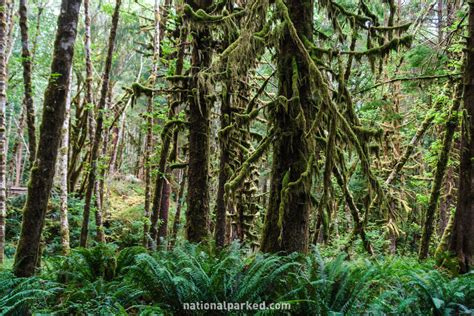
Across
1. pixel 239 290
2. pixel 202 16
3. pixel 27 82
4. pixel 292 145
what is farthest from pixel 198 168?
pixel 27 82

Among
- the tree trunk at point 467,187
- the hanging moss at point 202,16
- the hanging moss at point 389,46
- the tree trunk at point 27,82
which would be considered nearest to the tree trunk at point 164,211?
the tree trunk at point 27,82

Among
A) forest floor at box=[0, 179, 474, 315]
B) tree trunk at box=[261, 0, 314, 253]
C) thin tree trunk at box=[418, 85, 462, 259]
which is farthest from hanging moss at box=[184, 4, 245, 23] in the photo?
thin tree trunk at box=[418, 85, 462, 259]

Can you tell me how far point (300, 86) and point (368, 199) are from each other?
194cm

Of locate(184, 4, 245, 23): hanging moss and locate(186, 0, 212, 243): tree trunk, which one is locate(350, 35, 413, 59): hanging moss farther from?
locate(186, 0, 212, 243): tree trunk

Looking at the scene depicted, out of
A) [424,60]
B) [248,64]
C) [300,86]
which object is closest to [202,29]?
[248,64]

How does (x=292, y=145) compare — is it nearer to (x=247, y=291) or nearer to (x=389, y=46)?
(x=389, y=46)

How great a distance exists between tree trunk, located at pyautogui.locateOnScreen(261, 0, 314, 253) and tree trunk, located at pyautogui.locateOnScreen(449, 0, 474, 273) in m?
3.14

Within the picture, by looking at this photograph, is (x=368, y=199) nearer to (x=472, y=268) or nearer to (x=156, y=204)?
(x=472, y=268)

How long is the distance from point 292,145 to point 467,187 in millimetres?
3673

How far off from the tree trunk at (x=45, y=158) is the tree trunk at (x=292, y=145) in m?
3.01

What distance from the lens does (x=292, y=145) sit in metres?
5.25

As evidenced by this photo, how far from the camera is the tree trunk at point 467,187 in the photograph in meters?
6.30

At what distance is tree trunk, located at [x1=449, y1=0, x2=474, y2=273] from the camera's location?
6.30 m

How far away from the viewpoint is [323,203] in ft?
15.8
